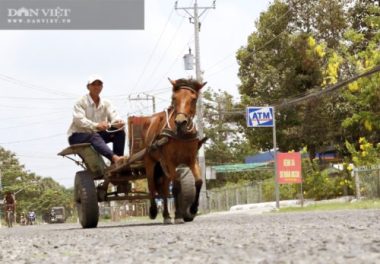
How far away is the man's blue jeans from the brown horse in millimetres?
632

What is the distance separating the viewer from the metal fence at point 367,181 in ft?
76.9

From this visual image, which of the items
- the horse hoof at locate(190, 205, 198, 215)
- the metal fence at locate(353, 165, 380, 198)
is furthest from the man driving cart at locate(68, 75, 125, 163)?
the metal fence at locate(353, 165, 380, 198)

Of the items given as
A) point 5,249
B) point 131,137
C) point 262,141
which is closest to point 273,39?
point 262,141

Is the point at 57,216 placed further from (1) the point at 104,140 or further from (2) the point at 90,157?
(2) the point at 90,157

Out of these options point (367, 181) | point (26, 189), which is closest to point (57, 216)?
point (26, 189)

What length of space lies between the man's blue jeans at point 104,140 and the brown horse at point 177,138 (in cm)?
63

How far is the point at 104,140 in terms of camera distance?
36.0ft

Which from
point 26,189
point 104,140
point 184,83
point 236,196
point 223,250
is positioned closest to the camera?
point 223,250

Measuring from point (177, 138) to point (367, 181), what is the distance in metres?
16.1

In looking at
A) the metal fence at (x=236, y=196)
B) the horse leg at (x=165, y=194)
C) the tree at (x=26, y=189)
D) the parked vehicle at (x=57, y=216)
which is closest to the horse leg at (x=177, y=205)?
the horse leg at (x=165, y=194)

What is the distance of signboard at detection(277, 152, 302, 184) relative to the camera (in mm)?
22328

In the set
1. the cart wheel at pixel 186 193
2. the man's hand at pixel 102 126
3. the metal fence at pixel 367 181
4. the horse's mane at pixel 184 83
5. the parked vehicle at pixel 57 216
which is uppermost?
the horse's mane at pixel 184 83

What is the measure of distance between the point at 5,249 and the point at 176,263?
7.09 ft

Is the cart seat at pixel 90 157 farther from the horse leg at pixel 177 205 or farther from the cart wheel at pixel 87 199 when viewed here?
the horse leg at pixel 177 205
